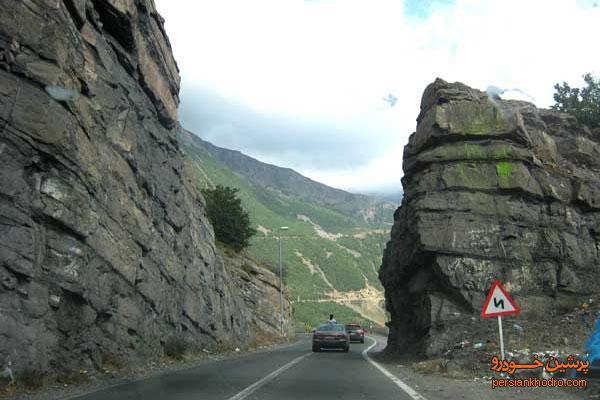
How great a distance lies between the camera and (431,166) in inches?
950

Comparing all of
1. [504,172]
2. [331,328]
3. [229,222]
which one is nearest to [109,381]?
[504,172]

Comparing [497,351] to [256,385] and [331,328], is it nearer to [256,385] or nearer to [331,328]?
[256,385]

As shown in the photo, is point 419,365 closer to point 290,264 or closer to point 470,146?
point 470,146

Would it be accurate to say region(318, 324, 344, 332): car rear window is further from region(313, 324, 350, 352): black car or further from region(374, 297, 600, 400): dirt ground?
region(374, 297, 600, 400): dirt ground

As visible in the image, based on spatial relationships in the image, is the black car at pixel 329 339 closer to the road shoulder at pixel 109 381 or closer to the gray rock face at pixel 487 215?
the gray rock face at pixel 487 215

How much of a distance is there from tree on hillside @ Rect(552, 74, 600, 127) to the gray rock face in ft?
25.5

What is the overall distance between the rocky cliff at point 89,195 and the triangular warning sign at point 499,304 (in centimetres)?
1008

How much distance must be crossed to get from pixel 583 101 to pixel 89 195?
34.1 metres

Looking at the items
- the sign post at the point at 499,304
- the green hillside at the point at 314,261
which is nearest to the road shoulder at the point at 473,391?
the sign post at the point at 499,304

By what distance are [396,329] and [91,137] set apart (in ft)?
64.8

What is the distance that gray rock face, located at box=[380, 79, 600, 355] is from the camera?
68.3 feet

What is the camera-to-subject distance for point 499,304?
11.9 meters

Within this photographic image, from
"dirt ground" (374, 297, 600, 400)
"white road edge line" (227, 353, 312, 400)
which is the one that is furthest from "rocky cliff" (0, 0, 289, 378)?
"dirt ground" (374, 297, 600, 400)

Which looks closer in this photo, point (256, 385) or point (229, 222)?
point (256, 385)
